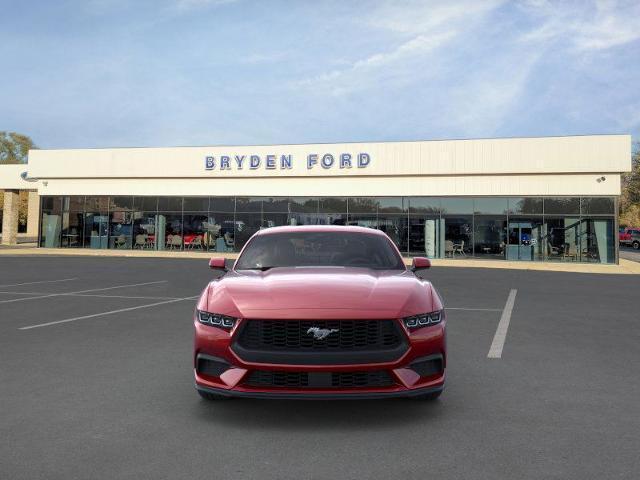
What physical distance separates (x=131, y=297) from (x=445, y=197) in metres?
22.1

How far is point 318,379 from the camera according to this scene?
3.65m

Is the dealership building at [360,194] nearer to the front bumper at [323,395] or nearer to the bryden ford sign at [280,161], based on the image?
the bryden ford sign at [280,161]

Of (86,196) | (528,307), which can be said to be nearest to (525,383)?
(528,307)

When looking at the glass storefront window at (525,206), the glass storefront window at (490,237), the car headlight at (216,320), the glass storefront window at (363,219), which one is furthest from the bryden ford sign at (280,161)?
the car headlight at (216,320)

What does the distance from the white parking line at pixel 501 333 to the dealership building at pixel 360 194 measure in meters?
19.3

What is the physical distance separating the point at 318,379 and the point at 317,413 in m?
0.62

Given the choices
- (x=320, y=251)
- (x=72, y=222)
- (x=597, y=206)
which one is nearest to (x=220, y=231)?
(x=72, y=222)

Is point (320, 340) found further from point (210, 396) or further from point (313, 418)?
point (210, 396)

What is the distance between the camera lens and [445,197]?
100 feet

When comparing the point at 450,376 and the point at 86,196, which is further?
the point at 86,196

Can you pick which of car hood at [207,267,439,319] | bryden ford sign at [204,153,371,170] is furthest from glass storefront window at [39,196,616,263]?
car hood at [207,267,439,319]

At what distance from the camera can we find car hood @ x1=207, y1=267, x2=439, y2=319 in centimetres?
378

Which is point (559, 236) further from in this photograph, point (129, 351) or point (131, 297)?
point (129, 351)

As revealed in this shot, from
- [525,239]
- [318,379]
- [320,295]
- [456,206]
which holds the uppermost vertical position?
[456,206]
